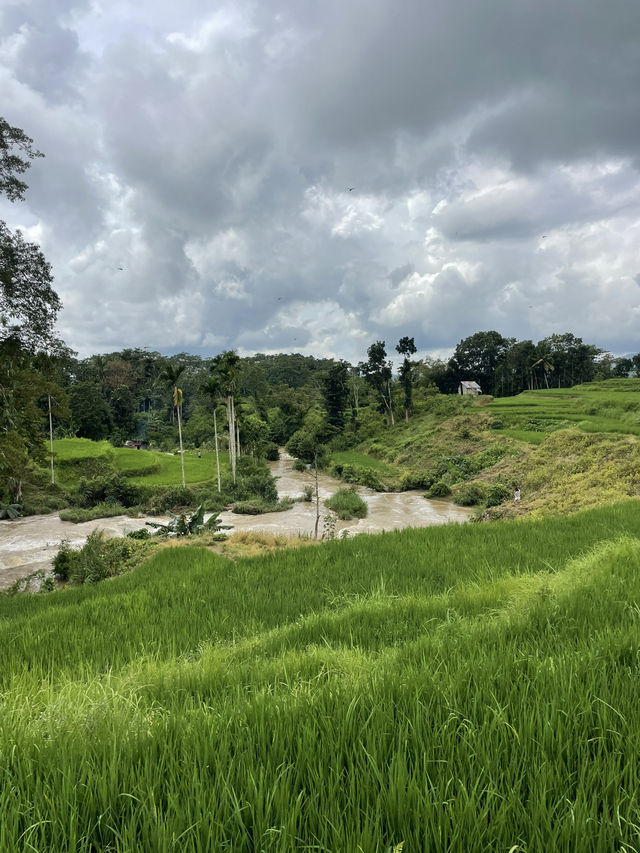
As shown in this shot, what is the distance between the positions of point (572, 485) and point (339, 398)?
148ft

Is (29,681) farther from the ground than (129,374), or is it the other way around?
(129,374)

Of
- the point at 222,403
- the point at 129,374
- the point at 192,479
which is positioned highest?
the point at 129,374

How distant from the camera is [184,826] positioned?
1297 millimetres

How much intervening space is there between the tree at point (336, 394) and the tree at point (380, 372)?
425 centimetres

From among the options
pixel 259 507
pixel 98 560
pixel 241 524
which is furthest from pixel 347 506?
pixel 98 560

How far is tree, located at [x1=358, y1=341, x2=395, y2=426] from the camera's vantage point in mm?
63625

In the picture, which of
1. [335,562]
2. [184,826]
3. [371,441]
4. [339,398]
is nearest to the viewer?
[184,826]

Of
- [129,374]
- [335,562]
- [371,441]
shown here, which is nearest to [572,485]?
[335,562]

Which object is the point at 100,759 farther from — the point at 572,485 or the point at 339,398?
the point at 339,398

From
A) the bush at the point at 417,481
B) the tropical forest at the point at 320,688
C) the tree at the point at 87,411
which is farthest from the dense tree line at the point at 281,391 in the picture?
the tropical forest at the point at 320,688

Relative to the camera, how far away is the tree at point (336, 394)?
200ft

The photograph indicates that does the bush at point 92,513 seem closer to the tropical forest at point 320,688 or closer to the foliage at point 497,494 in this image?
the tropical forest at point 320,688

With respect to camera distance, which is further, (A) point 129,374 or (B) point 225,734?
(A) point 129,374

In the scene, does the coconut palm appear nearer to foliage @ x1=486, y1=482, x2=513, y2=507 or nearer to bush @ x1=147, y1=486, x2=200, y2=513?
foliage @ x1=486, y1=482, x2=513, y2=507
